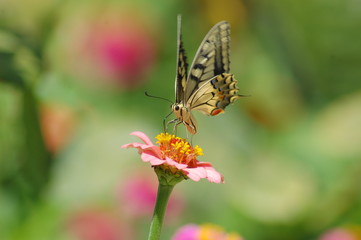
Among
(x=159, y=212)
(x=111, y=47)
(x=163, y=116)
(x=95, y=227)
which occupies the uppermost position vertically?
(x=111, y=47)

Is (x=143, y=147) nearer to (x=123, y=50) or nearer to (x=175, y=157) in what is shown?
(x=175, y=157)

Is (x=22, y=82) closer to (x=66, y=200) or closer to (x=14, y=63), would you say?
(x=14, y=63)

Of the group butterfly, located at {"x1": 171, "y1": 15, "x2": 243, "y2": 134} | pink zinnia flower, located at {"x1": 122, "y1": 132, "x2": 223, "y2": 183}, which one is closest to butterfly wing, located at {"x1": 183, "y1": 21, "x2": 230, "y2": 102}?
butterfly, located at {"x1": 171, "y1": 15, "x2": 243, "y2": 134}

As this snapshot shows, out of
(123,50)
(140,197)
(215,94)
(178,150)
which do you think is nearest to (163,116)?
(123,50)

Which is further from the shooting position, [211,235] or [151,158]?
[211,235]

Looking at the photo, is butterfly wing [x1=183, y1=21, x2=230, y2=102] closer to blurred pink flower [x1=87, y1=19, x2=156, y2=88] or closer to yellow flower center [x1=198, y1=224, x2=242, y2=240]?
yellow flower center [x1=198, y1=224, x2=242, y2=240]

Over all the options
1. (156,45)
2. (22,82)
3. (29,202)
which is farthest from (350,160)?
(22,82)

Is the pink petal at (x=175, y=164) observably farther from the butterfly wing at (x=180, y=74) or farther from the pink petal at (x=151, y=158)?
the butterfly wing at (x=180, y=74)
